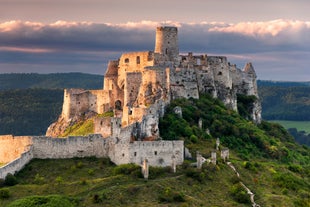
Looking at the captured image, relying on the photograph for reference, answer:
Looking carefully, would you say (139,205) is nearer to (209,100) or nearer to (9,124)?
(209,100)

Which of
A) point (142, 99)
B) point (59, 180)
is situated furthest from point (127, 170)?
point (142, 99)

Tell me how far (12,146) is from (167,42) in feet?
93.6

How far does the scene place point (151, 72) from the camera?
254ft

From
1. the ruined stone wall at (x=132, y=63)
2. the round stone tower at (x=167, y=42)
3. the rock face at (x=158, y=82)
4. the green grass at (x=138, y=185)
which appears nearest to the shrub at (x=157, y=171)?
the green grass at (x=138, y=185)

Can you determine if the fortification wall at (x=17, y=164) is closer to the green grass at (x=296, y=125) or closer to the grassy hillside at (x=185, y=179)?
the grassy hillside at (x=185, y=179)

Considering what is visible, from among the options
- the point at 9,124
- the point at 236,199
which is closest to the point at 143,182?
the point at 236,199

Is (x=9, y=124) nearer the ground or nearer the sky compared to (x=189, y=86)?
nearer the ground

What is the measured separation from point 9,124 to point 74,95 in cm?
5329

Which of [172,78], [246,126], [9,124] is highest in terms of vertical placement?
[172,78]

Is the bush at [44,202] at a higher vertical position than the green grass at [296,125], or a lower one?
higher

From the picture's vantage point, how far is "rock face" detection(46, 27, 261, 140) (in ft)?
254

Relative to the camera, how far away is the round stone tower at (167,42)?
280 feet

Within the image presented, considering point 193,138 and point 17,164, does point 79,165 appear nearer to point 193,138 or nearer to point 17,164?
point 17,164

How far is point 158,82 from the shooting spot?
77188 mm
